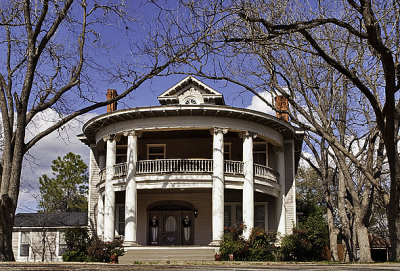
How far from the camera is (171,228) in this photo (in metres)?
28.9

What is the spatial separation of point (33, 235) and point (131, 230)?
412 inches

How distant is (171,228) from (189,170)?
14.3 ft

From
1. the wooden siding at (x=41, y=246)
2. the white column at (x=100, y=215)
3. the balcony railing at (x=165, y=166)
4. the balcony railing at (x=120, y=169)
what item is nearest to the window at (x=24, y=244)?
the wooden siding at (x=41, y=246)

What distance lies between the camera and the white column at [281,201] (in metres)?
28.0

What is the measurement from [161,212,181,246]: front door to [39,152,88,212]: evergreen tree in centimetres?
2331

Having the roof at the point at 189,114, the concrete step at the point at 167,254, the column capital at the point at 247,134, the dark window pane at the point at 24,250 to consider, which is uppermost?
the roof at the point at 189,114

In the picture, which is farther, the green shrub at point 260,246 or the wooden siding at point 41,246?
the wooden siding at point 41,246

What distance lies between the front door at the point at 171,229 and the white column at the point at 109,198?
11.4ft

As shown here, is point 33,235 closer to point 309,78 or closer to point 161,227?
point 161,227

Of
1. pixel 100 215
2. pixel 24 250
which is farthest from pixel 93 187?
pixel 24 250

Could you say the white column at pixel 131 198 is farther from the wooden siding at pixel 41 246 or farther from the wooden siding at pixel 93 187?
the wooden siding at pixel 41 246

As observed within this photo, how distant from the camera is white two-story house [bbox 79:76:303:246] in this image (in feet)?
84.3

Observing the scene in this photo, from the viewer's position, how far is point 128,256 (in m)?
24.1

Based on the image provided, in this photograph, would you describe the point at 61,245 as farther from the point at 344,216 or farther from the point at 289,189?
the point at 344,216
